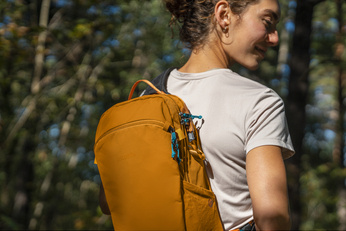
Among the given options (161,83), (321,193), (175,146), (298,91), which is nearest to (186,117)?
(175,146)

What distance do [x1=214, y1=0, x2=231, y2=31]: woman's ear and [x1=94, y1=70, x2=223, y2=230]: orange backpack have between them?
326mm

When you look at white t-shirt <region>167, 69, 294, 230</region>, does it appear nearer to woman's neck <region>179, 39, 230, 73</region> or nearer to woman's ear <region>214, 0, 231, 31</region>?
woman's neck <region>179, 39, 230, 73</region>

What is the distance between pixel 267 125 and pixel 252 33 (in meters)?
0.37

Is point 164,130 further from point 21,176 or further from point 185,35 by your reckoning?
point 21,176

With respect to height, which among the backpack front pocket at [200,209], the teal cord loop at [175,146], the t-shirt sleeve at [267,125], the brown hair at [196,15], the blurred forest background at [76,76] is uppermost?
the brown hair at [196,15]

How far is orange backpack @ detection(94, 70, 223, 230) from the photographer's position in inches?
52.1

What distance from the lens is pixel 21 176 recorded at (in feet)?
33.4

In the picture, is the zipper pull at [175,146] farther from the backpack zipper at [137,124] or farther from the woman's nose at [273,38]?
the woman's nose at [273,38]

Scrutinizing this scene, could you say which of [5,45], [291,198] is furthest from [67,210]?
[291,198]

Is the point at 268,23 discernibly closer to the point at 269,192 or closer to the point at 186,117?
the point at 186,117

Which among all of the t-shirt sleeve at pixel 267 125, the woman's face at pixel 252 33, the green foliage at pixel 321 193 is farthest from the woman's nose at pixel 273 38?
the green foliage at pixel 321 193

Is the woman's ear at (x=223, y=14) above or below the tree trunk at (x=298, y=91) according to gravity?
above

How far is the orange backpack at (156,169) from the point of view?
52.1 inches

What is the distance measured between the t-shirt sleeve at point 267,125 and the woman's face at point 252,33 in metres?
0.22
